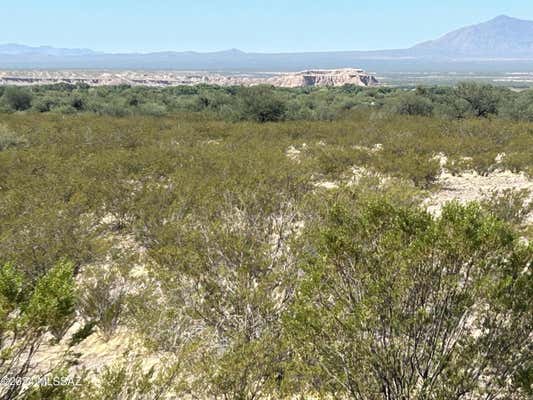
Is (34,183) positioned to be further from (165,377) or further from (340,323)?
(340,323)

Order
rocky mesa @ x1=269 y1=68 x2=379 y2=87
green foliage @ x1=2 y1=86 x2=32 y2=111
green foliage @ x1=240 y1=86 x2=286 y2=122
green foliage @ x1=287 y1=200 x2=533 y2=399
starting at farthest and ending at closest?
rocky mesa @ x1=269 y1=68 x2=379 y2=87, green foliage @ x1=2 y1=86 x2=32 y2=111, green foliage @ x1=240 y1=86 x2=286 y2=122, green foliage @ x1=287 y1=200 x2=533 y2=399

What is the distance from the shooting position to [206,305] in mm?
7164

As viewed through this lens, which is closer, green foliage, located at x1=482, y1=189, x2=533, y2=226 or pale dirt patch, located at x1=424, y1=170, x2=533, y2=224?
green foliage, located at x1=482, y1=189, x2=533, y2=226

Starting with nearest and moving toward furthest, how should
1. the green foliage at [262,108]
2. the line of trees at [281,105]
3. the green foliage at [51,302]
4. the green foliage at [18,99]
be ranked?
the green foliage at [51,302] → the green foliage at [262,108] → the line of trees at [281,105] → the green foliage at [18,99]

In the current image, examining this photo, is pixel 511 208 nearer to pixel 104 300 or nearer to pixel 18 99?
pixel 104 300

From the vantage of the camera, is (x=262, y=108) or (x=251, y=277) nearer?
(x=251, y=277)

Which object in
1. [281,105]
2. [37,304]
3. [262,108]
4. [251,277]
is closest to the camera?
[37,304]

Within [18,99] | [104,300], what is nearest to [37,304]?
[104,300]

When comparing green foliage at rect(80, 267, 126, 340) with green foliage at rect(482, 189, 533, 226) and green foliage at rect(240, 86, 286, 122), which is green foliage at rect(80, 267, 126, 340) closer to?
green foliage at rect(482, 189, 533, 226)

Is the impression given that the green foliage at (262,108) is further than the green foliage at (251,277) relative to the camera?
Yes

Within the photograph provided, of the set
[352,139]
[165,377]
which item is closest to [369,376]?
[165,377]

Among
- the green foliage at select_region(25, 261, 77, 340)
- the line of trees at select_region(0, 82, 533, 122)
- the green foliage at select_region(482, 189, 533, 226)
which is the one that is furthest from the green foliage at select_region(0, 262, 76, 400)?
the line of trees at select_region(0, 82, 533, 122)

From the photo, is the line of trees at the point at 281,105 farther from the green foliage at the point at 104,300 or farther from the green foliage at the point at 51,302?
the green foliage at the point at 51,302

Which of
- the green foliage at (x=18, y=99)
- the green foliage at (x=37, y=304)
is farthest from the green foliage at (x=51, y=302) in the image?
the green foliage at (x=18, y=99)
